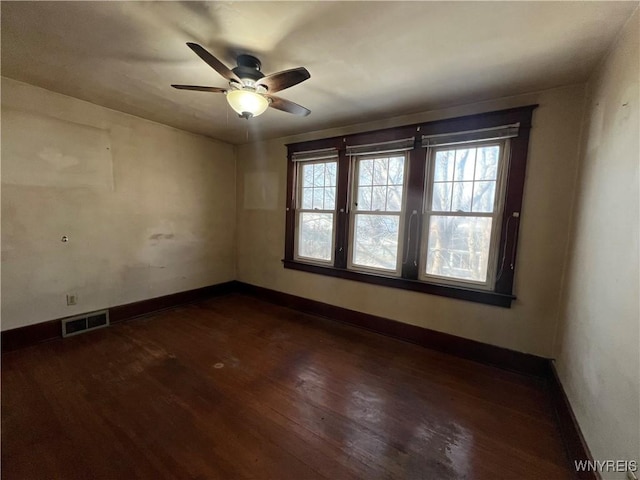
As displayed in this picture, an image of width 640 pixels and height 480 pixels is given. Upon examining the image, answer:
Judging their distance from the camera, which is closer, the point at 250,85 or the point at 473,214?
the point at 250,85

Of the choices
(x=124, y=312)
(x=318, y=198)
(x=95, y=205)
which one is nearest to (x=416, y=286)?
(x=318, y=198)

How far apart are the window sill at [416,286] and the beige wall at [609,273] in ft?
1.80

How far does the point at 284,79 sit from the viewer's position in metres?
1.71

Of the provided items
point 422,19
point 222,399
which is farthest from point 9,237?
point 422,19

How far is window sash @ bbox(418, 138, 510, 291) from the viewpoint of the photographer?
8.10ft

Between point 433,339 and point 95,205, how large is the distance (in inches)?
162

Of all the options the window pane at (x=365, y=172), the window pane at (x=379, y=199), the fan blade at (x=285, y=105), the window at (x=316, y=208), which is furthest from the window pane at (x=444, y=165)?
the fan blade at (x=285, y=105)

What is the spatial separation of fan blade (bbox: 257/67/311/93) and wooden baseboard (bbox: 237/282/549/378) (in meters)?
2.65

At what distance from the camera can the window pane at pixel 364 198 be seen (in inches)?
129

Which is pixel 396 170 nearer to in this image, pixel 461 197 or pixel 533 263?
pixel 461 197

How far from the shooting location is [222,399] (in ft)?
6.42

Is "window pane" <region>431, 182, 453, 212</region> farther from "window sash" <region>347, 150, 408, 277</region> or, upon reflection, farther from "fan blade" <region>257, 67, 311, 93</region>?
"fan blade" <region>257, 67, 311, 93</region>

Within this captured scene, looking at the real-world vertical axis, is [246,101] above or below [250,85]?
below

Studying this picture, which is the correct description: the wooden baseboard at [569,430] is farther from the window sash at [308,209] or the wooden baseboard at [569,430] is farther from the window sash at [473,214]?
the window sash at [308,209]
